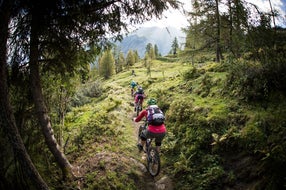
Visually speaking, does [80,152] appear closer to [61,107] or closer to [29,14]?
[61,107]

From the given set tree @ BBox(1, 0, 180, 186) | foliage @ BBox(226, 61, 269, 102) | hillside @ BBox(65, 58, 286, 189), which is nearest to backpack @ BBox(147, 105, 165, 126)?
hillside @ BBox(65, 58, 286, 189)

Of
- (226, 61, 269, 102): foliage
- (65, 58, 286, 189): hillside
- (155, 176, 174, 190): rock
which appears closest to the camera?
(65, 58, 286, 189): hillside

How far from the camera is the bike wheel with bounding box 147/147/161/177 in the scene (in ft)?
26.4

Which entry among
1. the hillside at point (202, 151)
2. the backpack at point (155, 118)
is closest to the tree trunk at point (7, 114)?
the hillside at point (202, 151)

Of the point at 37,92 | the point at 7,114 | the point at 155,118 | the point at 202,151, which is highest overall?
the point at 37,92

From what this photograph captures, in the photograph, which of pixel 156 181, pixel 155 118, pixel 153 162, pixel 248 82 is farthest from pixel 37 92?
pixel 248 82

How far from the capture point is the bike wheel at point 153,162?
8039mm

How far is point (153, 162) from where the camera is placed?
8.28 meters

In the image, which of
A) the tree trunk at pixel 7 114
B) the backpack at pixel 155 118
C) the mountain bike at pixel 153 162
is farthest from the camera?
the mountain bike at pixel 153 162

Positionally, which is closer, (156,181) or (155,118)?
(155,118)

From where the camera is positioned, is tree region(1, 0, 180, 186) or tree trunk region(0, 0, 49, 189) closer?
tree trunk region(0, 0, 49, 189)

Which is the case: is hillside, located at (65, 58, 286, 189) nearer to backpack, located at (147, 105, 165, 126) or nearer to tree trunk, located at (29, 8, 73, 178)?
tree trunk, located at (29, 8, 73, 178)

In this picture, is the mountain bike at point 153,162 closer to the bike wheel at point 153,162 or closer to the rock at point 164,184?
the bike wheel at point 153,162

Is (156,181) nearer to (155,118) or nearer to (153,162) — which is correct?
(153,162)
